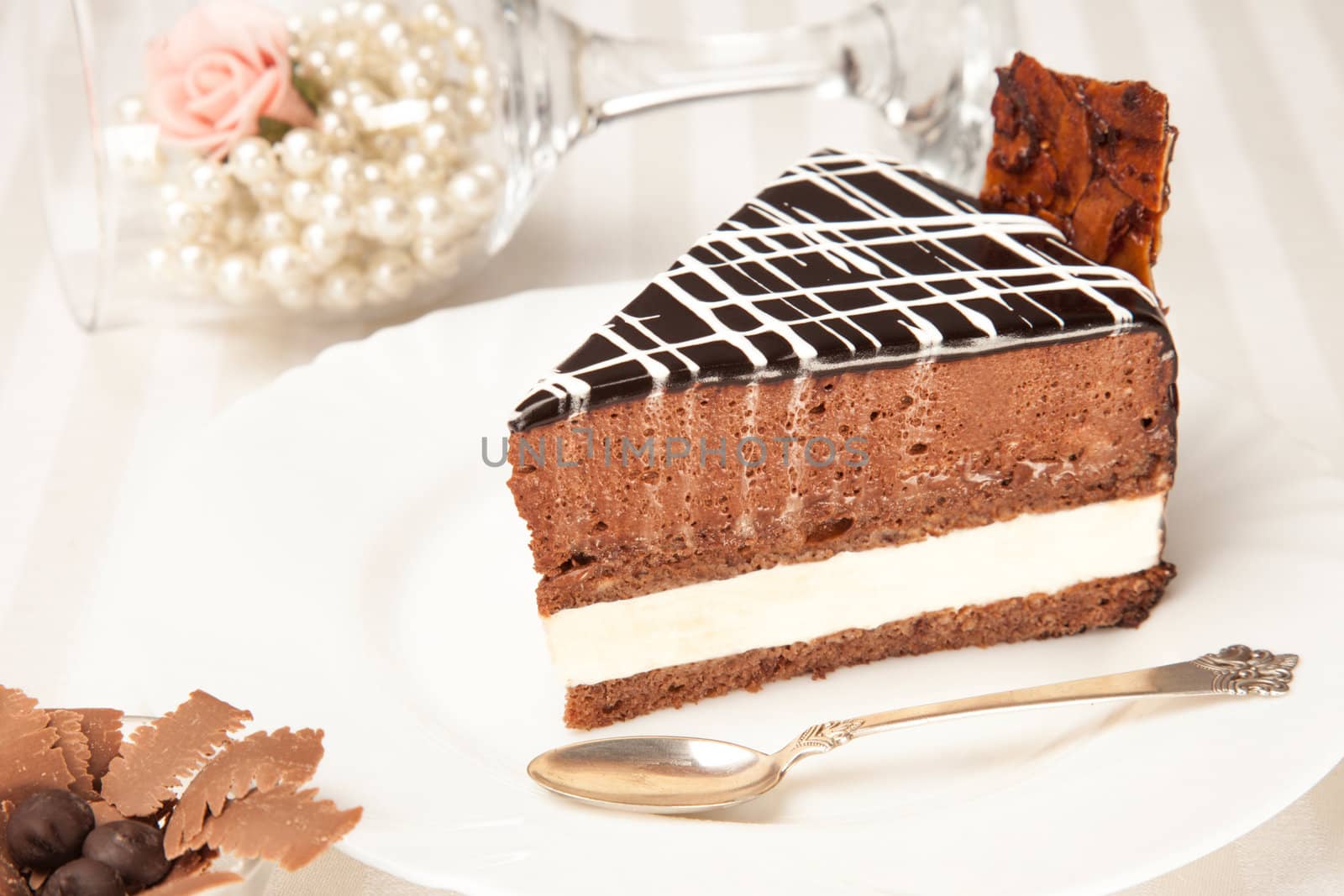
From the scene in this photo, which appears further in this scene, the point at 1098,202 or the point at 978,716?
the point at 1098,202

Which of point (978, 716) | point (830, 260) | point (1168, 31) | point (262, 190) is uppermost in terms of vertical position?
point (1168, 31)

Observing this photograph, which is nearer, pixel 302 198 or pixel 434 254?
pixel 302 198

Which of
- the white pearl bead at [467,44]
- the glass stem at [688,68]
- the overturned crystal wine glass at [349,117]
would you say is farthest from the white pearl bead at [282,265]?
the glass stem at [688,68]

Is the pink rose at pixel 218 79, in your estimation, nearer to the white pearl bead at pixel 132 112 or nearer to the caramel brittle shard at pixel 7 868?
the white pearl bead at pixel 132 112

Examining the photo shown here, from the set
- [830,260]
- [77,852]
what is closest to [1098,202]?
[830,260]

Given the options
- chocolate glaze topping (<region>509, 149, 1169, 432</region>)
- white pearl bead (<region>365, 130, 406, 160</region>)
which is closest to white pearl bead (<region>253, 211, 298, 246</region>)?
white pearl bead (<region>365, 130, 406, 160</region>)

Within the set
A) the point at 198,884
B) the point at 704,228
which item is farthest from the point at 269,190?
the point at 198,884

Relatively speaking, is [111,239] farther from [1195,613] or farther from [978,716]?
[1195,613]

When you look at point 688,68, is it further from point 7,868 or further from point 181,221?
point 7,868
